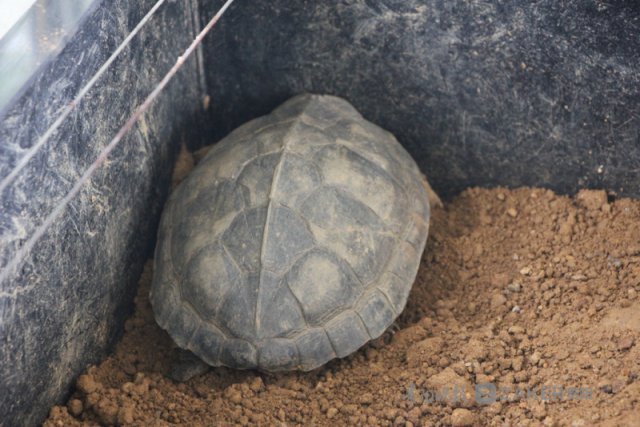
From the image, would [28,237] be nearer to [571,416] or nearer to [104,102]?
[104,102]

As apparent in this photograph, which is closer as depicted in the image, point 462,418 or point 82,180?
point 82,180

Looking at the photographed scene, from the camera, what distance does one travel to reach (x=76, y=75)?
296 centimetres

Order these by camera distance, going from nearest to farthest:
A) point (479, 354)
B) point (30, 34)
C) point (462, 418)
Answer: point (30, 34), point (462, 418), point (479, 354)

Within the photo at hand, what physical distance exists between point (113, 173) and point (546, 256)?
1.98 meters

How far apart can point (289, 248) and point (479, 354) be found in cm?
88

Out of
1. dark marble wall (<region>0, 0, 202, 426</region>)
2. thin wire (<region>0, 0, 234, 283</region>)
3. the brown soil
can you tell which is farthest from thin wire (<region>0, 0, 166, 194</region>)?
the brown soil

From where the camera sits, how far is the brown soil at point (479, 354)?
306 centimetres

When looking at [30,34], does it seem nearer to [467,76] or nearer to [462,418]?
[467,76]

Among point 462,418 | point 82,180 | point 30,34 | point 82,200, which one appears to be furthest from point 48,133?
point 462,418

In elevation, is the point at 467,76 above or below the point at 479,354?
above

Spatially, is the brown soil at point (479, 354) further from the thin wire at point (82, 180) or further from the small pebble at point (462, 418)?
the thin wire at point (82, 180)

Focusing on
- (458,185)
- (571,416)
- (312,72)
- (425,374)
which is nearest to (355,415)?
(425,374)

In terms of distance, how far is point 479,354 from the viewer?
3281 millimetres

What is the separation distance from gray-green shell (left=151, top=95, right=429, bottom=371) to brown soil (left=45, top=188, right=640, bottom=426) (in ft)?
0.54
